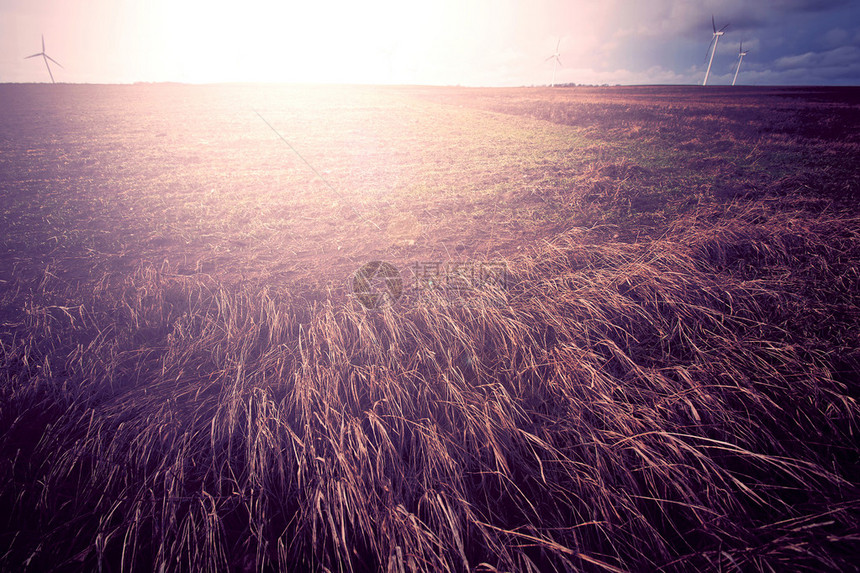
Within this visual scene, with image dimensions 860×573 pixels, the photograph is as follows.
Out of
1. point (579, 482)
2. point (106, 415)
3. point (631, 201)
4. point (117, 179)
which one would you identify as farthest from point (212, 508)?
point (117, 179)

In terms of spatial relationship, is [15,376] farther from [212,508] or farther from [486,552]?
[486,552]

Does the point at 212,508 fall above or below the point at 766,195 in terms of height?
below

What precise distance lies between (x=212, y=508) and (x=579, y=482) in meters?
2.12

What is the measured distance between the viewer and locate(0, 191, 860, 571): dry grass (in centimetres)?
162

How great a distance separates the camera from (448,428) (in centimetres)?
222

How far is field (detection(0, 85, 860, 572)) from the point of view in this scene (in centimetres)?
165

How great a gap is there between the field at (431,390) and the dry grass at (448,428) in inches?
0.8

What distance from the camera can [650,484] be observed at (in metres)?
1.80

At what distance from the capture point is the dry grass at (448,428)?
162cm

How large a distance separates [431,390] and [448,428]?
1.00 feet

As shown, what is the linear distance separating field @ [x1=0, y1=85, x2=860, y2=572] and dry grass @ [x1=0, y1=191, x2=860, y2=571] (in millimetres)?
20

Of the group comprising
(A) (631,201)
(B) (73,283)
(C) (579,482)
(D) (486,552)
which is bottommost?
(D) (486,552)

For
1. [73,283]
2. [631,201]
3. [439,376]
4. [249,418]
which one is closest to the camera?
[249,418]

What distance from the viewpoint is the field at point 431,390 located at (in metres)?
1.65
